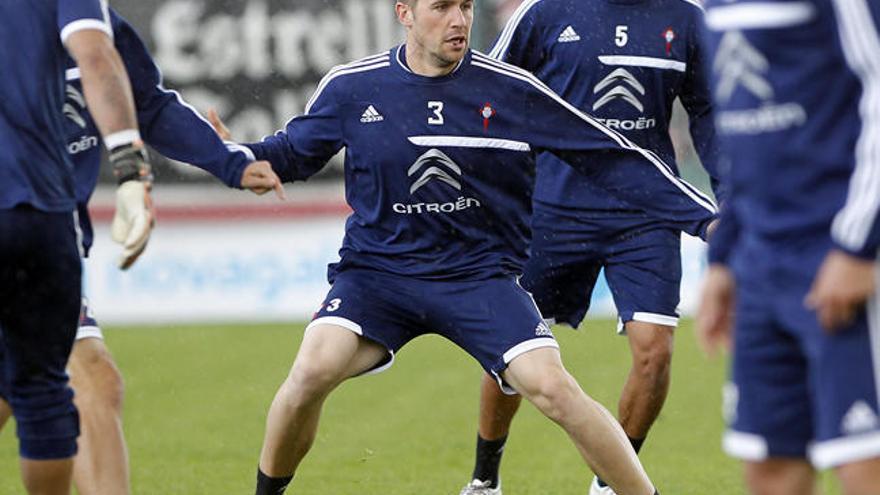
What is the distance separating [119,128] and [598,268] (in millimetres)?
3285

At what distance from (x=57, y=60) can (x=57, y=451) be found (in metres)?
1.19

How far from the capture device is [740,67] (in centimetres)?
385

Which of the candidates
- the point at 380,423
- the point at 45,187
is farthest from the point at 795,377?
the point at 380,423

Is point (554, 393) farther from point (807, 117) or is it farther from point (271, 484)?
point (807, 117)

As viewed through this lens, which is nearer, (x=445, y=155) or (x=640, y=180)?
(x=445, y=155)

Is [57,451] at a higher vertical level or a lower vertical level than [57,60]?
lower

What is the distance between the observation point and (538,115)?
20.9ft

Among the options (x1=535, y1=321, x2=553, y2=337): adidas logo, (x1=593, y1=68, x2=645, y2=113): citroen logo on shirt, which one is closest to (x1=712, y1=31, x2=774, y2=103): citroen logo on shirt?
(x1=535, y1=321, x2=553, y2=337): adidas logo

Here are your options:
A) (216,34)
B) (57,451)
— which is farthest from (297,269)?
(57,451)

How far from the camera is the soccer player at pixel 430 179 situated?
6219 millimetres

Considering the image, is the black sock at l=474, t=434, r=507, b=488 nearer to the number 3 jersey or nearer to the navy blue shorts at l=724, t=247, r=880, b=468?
the number 3 jersey

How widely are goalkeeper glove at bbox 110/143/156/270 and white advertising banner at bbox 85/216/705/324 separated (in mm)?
10263

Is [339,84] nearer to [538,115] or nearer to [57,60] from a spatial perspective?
[538,115]

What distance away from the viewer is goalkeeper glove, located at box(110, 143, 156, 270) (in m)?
4.73
